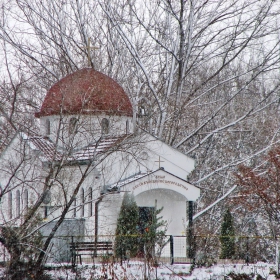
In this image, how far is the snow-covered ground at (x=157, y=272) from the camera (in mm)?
17891

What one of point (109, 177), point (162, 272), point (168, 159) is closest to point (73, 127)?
point (162, 272)

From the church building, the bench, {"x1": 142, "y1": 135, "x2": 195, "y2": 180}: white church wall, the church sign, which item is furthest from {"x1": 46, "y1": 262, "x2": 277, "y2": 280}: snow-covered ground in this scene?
{"x1": 142, "y1": 135, "x2": 195, "y2": 180}: white church wall

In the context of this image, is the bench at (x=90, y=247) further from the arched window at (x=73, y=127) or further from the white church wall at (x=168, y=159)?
the white church wall at (x=168, y=159)

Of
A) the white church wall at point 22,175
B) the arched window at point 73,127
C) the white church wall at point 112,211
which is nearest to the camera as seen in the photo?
the white church wall at point 22,175

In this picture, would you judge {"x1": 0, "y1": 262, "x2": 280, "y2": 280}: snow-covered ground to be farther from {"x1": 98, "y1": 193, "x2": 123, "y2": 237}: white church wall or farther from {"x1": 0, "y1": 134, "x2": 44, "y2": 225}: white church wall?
{"x1": 98, "y1": 193, "x2": 123, "y2": 237}: white church wall

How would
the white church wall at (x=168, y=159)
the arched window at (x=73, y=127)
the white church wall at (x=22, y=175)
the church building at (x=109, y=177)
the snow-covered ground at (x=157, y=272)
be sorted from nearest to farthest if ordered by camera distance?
1. the white church wall at (x=22, y=175)
2. the arched window at (x=73, y=127)
3. the snow-covered ground at (x=157, y=272)
4. the church building at (x=109, y=177)
5. the white church wall at (x=168, y=159)

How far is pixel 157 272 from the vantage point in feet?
63.5

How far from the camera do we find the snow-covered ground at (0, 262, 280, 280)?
17.9 meters

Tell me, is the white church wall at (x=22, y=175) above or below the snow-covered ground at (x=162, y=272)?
above

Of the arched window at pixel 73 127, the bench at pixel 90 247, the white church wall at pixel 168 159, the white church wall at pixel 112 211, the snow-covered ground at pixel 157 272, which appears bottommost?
the snow-covered ground at pixel 157 272

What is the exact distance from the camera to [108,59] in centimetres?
3488

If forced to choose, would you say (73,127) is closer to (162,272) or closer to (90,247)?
(162,272)

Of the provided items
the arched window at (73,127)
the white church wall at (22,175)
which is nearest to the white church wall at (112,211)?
the white church wall at (22,175)

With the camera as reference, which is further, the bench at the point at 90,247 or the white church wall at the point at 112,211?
the white church wall at the point at 112,211
